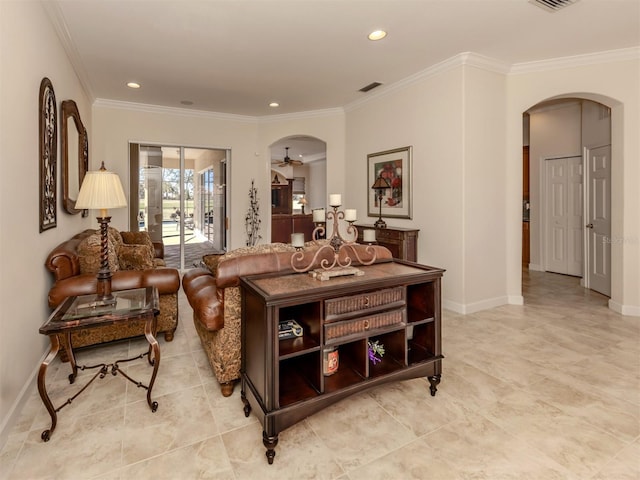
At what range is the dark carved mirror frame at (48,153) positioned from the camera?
106 inches

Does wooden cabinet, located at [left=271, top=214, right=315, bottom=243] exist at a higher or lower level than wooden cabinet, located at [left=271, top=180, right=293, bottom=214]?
lower

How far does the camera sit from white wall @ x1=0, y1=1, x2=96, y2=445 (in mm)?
2014

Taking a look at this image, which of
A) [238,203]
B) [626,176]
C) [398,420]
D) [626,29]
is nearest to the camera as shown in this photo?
[398,420]

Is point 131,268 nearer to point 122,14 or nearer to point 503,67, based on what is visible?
point 122,14

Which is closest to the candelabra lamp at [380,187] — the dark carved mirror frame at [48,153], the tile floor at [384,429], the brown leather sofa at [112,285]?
the tile floor at [384,429]

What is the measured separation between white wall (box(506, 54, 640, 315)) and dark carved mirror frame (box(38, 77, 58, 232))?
15.6ft

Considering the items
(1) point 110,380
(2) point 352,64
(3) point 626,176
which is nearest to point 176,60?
(2) point 352,64

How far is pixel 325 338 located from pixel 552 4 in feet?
11.1

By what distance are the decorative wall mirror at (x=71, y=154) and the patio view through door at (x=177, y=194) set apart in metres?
1.61

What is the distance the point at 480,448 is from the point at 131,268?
3.32 m

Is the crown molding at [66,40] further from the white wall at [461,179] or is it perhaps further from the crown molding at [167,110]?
the white wall at [461,179]

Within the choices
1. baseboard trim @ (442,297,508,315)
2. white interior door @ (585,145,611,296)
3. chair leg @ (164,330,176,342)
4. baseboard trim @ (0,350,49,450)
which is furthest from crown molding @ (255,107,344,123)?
baseboard trim @ (0,350,49,450)

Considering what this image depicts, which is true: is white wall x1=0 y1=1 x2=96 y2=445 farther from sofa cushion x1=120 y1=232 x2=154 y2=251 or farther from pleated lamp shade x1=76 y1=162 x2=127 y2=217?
sofa cushion x1=120 y1=232 x2=154 y2=251

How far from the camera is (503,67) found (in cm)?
427
